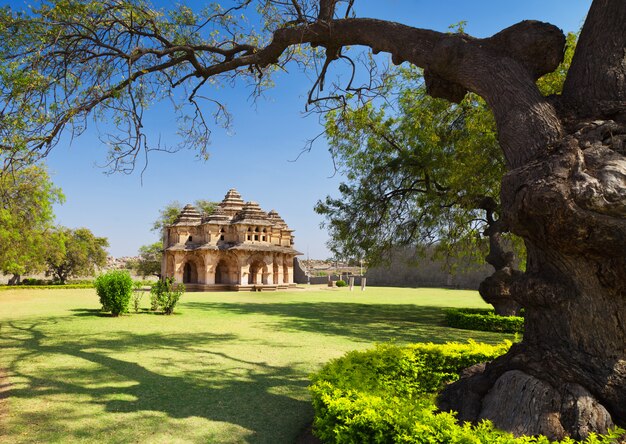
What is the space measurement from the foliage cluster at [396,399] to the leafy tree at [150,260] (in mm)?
40947

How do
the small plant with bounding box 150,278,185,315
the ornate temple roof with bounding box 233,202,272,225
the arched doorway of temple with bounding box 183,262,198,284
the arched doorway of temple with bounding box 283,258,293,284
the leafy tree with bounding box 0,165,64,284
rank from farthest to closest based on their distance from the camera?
the arched doorway of temple with bounding box 283,258,293,284, the arched doorway of temple with bounding box 183,262,198,284, the ornate temple roof with bounding box 233,202,272,225, the leafy tree with bounding box 0,165,64,284, the small plant with bounding box 150,278,185,315

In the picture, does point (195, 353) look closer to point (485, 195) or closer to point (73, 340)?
point (73, 340)

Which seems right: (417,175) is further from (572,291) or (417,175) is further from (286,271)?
(286,271)

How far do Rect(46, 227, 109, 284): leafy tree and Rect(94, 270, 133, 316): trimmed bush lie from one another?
2411cm

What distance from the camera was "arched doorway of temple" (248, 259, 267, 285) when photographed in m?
33.2

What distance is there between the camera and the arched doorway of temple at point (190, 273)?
34438 millimetres

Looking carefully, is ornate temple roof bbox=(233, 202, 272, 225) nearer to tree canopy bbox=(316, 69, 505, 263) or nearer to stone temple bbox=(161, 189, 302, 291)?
stone temple bbox=(161, 189, 302, 291)

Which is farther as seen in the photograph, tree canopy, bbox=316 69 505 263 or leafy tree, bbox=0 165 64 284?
leafy tree, bbox=0 165 64 284

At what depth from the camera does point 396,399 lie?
12.6 ft

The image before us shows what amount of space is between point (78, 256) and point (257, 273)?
1887 cm

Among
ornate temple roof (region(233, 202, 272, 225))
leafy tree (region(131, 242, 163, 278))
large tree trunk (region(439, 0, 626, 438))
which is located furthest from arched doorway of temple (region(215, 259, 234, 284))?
large tree trunk (region(439, 0, 626, 438))

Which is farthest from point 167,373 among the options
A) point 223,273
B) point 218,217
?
point 223,273

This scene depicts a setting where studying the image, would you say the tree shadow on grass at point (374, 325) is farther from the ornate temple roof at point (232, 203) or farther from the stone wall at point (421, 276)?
the stone wall at point (421, 276)

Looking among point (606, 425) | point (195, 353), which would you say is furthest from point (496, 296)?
point (606, 425)
